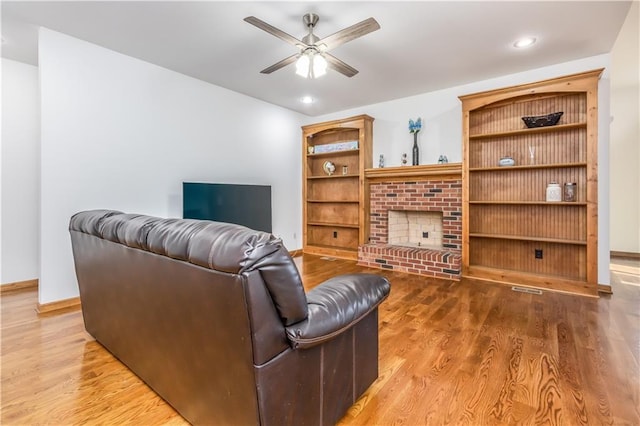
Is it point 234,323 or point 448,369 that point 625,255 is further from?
point 234,323

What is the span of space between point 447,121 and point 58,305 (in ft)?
16.3

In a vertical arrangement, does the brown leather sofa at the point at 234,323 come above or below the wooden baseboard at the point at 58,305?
above

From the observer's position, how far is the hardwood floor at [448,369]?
4.78ft

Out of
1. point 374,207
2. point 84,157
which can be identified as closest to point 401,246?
point 374,207

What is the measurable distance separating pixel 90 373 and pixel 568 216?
Result: 15.2 ft

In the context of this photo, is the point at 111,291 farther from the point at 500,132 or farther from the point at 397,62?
the point at 500,132

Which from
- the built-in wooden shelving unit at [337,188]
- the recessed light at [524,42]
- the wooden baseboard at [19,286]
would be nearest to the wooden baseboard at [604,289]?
the recessed light at [524,42]

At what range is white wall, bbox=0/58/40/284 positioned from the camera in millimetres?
3266

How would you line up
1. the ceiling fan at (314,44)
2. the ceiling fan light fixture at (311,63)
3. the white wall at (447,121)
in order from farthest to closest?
the white wall at (447,121) → the ceiling fan light fixture at (311,63) → the ceiling fan at (314,44)

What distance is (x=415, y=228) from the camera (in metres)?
4.73

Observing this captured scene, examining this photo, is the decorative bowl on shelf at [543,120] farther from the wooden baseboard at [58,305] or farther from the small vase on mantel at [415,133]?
the wooden baseboard at [58,305]

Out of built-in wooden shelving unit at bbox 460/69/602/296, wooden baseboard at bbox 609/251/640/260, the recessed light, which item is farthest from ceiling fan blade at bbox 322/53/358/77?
wooden baseboard at bbox 609/251/640/260

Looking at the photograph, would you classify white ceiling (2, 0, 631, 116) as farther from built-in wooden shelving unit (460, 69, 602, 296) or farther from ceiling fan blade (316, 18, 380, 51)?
built-in wooden shelving unit (460, 69, 602, 296)

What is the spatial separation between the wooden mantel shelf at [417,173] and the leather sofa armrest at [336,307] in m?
2.95
